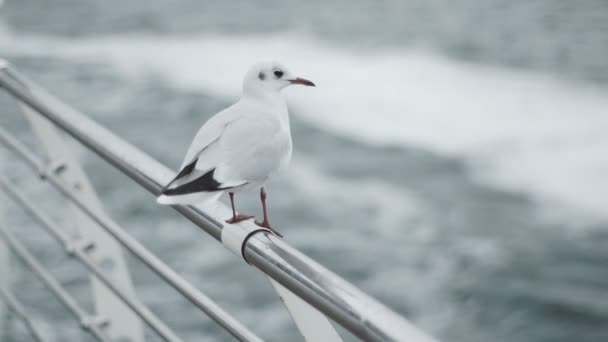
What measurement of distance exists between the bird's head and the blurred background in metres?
2.08

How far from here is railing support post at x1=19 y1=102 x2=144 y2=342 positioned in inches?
57.0

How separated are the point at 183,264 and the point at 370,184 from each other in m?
1.93

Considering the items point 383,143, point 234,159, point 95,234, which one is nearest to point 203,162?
point 234,159

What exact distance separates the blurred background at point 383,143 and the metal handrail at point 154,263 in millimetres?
1478

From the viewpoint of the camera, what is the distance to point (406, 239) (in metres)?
5.36

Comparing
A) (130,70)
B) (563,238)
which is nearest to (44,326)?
(563,238)

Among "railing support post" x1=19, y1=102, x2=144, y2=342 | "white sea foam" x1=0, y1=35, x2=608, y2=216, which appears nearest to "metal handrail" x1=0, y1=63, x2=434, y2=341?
"railing support post" x1=19, y1=102, x2=144, y2=342

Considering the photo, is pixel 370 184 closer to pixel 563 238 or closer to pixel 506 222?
pixel 506 222

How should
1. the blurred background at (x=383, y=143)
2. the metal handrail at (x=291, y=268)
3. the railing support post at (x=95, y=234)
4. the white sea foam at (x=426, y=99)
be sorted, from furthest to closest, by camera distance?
the white sea foam at (x=426, y=99) < the blurred background at (x=383, y=143) < the railing support post at (x=95, y=234) < the metal handrail at (x=291, y=268)

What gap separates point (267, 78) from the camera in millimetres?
1016

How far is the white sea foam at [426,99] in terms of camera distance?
657 cm

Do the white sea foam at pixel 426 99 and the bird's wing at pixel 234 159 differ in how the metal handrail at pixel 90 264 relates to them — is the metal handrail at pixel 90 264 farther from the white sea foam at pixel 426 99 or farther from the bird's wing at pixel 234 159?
the white sea foam at pixel 426 99

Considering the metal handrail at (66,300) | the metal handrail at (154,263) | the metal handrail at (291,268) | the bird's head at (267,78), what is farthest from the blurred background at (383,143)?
the bird's head at (267,78)

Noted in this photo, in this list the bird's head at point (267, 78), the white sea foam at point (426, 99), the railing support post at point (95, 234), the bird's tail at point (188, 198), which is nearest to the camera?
the bird's tail at point (188, 198)
